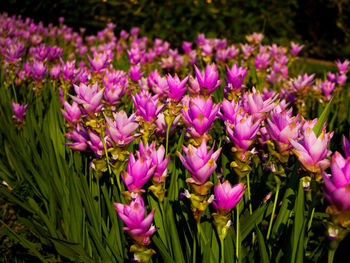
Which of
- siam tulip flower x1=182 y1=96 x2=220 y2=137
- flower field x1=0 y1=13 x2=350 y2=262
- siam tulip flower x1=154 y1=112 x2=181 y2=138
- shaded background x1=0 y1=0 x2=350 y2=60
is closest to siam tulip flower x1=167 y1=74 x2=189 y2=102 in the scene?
flower field x1=0 y1=13 x2=350 y2=262

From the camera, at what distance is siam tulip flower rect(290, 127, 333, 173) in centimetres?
107

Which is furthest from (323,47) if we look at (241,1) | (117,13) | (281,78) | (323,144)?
(323,144)

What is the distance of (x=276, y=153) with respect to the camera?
131 cm

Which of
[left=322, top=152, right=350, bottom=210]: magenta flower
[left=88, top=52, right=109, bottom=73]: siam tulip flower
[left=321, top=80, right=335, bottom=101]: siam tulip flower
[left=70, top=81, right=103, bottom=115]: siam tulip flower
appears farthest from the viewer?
[left=321, top=80, right=335, bottom=101]: siam tulip flower

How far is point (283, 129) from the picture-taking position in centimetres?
123

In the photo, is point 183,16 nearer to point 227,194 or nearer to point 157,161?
point 157,161

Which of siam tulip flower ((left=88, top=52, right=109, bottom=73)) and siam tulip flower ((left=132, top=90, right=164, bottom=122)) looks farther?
siam tulip flower ((left=88, top=52, right=109, bottom=73))

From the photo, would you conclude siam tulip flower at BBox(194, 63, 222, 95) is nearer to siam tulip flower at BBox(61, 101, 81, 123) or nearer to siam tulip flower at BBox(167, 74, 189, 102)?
siam tulip flower at BBox(167, 74, 189, 102)

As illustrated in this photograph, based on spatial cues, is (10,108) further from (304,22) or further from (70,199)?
(304,22)

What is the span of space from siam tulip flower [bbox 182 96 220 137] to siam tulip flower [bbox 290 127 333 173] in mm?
356

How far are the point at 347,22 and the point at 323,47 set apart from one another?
0.99m

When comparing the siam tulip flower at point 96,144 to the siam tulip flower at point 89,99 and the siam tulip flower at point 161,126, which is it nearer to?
the siam tulip flower at point 89,99

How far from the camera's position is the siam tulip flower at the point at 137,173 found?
1137 millimetres

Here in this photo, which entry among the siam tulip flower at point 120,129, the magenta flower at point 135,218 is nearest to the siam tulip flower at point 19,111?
the siam tulip flower at point 120,129
